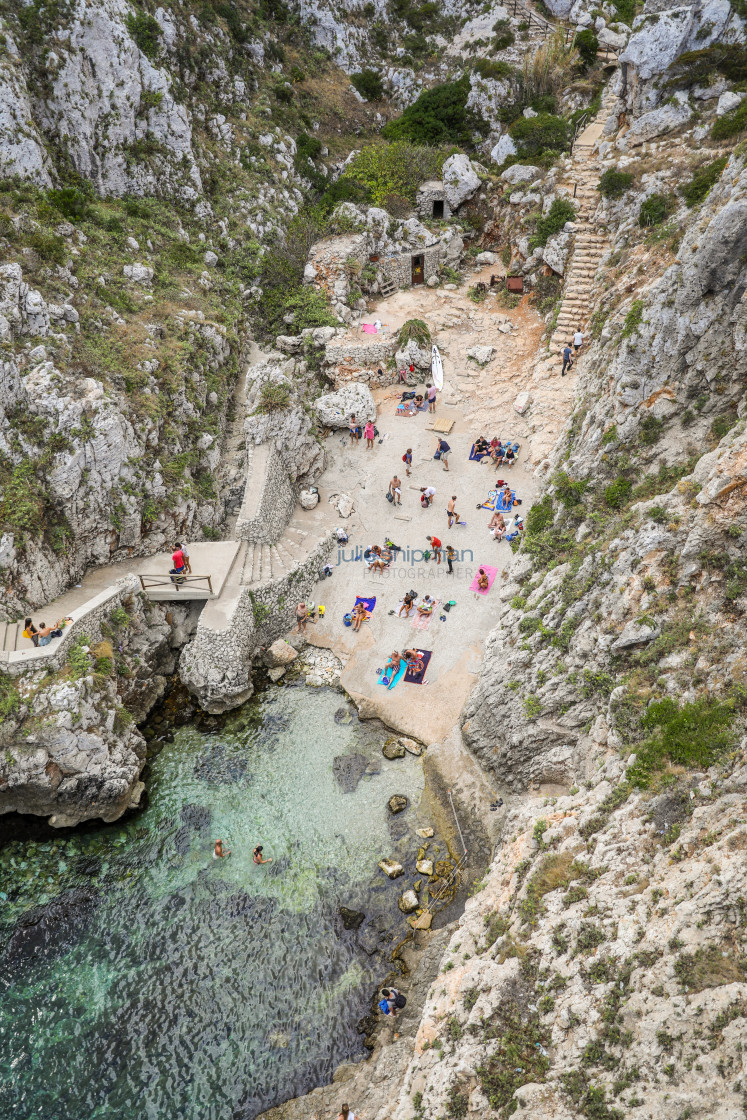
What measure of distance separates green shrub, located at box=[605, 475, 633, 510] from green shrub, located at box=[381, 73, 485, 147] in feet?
130

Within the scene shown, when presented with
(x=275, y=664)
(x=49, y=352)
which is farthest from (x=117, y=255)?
(x=275, y=664)

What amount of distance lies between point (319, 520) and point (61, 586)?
37.3 feet

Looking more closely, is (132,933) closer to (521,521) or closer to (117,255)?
(521,521)

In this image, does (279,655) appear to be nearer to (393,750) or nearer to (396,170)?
(393,750)

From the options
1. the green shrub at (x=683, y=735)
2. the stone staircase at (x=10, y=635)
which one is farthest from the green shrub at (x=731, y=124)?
the stone staircase at (x=10, y=635)

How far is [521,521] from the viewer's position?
26.2 meters

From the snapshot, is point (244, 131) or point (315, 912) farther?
point (244, 131)

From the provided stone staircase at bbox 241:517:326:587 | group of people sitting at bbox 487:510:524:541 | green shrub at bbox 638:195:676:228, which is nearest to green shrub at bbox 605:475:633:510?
group of people sitting at bbox 487:510:524:541

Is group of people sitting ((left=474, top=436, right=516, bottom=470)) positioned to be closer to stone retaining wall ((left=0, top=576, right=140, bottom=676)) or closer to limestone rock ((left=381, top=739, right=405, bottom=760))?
limestone rock ((left=381, top=739, right=405, bottom=760))

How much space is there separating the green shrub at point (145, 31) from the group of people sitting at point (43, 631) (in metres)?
36.8

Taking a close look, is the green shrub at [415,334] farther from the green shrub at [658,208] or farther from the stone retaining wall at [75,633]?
the stone retaining wall at [75,633]

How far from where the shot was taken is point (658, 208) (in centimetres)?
2680

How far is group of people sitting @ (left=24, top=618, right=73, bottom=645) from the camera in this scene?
18.8m

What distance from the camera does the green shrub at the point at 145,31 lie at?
34750mm
